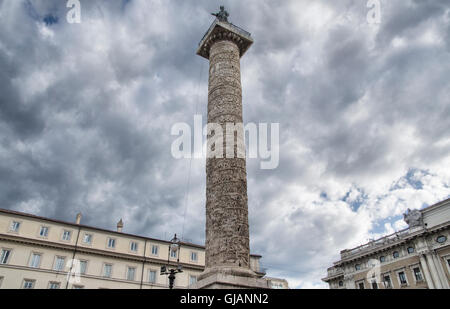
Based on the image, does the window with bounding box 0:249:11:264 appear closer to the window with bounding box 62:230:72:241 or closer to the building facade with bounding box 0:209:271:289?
the building facade with bounding box 0:209:271:289

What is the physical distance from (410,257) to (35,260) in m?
26.2

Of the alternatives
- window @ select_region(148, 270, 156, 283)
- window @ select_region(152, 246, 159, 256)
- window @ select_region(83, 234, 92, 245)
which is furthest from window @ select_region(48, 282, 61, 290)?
window @ select_region(152, 246, 159, 256)

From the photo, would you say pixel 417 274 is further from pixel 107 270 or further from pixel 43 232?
pixel 43 232

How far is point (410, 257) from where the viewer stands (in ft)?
82.5

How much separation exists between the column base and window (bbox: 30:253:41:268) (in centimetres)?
1855

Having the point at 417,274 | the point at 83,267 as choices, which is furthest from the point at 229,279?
the point at 417,274

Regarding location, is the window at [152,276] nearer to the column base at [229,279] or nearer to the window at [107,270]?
the window at [107,270]

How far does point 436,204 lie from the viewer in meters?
24.2

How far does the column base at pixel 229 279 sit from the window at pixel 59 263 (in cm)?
1847

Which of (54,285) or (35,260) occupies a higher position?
(35,260)

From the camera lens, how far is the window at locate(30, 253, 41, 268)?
77.1ft

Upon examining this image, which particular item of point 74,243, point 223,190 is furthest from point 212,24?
point 74,243
